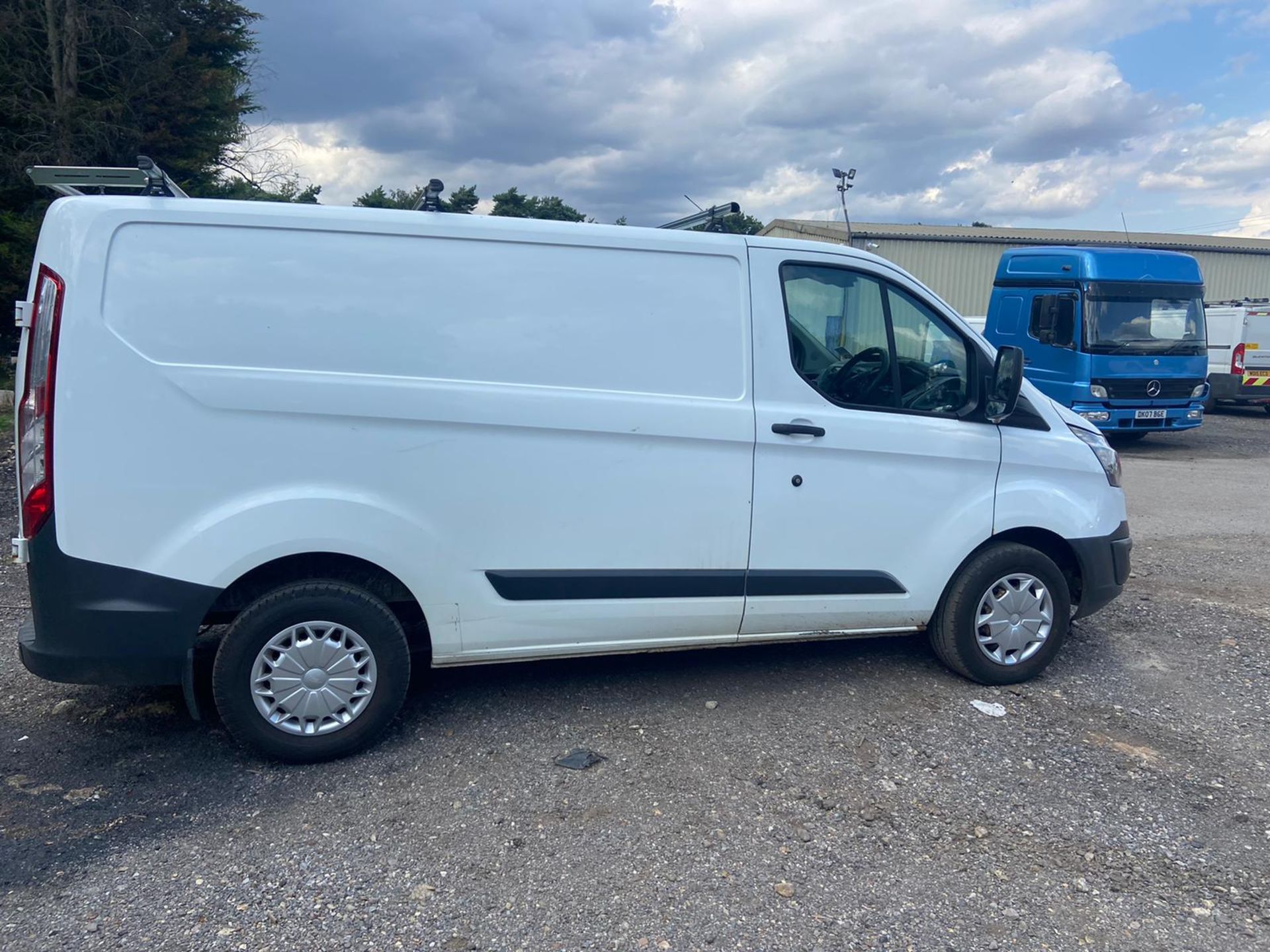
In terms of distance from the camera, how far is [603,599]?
4.08 metres

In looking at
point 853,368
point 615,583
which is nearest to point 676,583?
point 615,583

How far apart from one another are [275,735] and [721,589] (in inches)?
75.7

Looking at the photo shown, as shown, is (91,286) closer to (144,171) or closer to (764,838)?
(144,171)

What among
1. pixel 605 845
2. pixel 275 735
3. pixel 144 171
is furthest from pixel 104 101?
pixel 605 845

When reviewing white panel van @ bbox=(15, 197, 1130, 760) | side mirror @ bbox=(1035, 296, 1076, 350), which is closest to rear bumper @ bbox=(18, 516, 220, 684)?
white panel van @ bbox=(15, 197, 1130, 760)

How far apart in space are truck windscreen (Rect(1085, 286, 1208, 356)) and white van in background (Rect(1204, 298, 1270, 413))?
453cm

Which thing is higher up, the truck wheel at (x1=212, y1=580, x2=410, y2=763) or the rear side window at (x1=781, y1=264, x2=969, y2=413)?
the rear side window at (x1=781, y1=264, x2=969, y2=413)

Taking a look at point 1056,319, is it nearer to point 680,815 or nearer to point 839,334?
point 839,334

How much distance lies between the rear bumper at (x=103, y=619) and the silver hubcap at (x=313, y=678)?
0.31 meters

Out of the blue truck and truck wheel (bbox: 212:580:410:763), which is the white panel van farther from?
the blue truck

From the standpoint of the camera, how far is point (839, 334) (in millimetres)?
4305

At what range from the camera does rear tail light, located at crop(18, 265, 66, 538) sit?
338 centimetres

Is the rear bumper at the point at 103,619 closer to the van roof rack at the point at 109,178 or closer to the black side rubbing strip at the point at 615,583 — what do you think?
the black side rubbing strip at the point at 615,583

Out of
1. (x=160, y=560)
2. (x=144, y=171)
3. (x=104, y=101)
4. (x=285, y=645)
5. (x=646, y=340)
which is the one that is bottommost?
(x=285, y=645)
